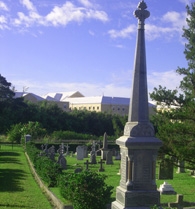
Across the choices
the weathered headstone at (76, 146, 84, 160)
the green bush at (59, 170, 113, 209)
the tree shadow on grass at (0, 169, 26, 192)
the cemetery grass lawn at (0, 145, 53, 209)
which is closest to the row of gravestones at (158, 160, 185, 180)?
the cemetery grass lawn at (0, 145, 53, 209)

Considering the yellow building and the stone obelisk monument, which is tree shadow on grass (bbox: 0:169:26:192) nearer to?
the stone obelisk monument

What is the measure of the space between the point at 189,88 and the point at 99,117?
44.7 m

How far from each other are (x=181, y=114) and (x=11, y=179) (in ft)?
26.1

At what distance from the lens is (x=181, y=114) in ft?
49.4

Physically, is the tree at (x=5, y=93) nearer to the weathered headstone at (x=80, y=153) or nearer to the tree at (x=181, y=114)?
the weathered headstone at (x=80, y=153)

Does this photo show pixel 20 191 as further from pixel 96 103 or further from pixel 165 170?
pixel 96 103

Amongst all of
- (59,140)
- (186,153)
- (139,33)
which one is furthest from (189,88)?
(59,140)

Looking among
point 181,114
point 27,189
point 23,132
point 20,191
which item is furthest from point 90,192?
point 23,132

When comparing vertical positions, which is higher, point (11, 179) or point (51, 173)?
point (51, 173)

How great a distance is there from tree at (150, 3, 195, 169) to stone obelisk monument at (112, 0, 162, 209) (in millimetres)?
5959

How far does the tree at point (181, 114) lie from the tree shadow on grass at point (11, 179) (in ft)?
20.3

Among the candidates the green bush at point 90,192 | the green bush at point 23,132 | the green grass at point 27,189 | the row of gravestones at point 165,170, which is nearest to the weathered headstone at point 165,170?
the row of gravestones at point 165,170

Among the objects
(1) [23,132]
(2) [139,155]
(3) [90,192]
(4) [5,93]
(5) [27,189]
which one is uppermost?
(4) [5,93]

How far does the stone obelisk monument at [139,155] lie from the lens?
816 centimetres
